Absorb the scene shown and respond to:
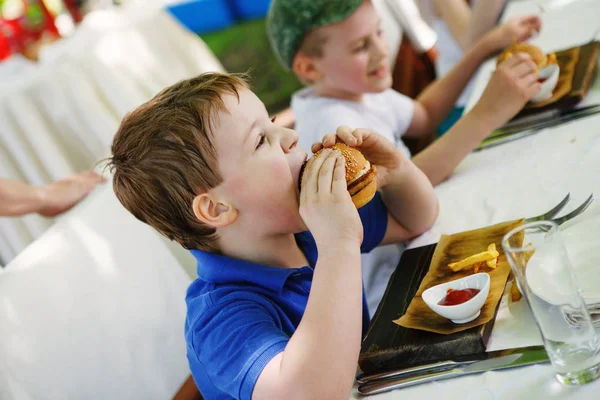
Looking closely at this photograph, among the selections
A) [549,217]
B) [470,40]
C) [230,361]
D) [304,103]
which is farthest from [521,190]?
[470,40]

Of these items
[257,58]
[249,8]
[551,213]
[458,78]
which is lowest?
[257,58]

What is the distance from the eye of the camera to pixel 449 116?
90.0 inches

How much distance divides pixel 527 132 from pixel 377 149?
0.40 metres

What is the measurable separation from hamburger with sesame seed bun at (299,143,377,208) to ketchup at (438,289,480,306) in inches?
10.3

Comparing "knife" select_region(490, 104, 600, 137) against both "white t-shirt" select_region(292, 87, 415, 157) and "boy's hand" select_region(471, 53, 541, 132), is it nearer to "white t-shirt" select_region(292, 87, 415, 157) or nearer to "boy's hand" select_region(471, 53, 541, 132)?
"boy's hand" select_region(471, 53, 541, 132)

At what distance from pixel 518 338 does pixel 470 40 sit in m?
1.71

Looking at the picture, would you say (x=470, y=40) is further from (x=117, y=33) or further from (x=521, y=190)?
(x=117, y=33)

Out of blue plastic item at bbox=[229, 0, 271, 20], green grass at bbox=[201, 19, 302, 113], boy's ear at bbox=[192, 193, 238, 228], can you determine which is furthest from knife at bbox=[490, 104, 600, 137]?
blue plastic item at bbox=[229, 0, 271, 20]

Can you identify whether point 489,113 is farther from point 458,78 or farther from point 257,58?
point 257,58

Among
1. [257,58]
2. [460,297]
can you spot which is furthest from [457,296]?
[257,58]

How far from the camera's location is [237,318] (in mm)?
990

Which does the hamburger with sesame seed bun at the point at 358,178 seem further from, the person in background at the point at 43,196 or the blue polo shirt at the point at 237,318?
the person in background at the point at 43,196

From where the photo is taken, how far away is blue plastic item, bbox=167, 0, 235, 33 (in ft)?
20.1

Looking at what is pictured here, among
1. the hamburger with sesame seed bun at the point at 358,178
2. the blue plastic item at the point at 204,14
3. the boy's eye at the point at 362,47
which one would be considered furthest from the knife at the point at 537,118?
the blue plastic item at the point at 204,14
